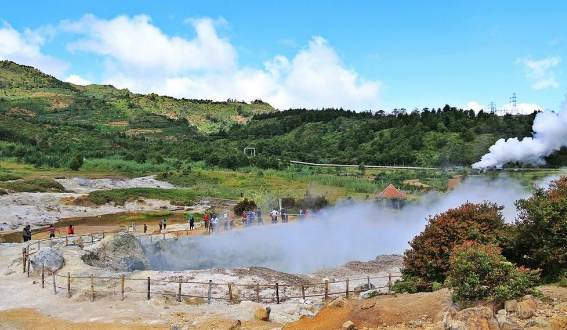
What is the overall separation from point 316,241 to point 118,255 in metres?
11.9

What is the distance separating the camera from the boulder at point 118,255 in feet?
74.5

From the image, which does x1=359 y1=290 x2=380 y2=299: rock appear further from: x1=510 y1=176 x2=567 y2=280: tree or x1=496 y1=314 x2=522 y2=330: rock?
x1=496 y1=314 x2=522 y2=330: rock

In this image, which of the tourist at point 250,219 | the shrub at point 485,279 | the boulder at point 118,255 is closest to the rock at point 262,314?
the shrub at point 485,279

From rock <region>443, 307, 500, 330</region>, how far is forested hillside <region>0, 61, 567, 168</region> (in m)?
27.4

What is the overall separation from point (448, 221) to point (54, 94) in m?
158

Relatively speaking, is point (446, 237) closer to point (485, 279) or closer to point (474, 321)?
point (485, 279)

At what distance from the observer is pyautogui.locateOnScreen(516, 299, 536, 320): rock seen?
10695mm

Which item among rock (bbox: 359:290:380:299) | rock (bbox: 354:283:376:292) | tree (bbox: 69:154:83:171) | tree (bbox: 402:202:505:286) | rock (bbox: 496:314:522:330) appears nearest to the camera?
rock (bbox: 496:314:522:330)

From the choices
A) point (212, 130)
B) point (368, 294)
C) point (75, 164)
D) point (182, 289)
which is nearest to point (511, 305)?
point (368, 294)

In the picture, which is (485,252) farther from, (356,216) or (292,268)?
(356,216)

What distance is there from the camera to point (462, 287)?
11.5 metres

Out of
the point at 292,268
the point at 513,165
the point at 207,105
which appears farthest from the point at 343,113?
the point at 292,268

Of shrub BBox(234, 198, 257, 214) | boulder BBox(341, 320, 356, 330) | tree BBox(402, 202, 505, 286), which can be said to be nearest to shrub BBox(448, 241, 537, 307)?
boulder BBox(341, 320, 356, 330)

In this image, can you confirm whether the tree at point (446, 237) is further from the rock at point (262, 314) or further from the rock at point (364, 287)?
the rock at point (262, 314)
